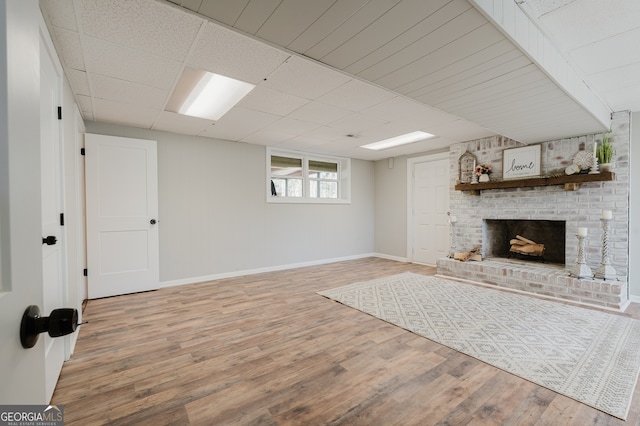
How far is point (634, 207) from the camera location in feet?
11.7

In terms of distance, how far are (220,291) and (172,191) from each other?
177cm

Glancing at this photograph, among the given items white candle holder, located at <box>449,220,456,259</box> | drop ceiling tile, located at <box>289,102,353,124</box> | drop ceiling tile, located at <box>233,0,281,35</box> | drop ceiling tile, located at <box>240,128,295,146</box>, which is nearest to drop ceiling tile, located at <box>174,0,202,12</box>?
drop ceiling tile, located at <box>233,0,281,35</box>

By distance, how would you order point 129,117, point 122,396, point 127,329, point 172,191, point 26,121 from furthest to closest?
point 172,191, point 129,117, point 127,329, point 122,396, point 26,121

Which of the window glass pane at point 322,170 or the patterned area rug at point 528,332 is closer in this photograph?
the patterned area rug at point 528,332

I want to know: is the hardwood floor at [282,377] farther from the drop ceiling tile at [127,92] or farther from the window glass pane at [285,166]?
the window glass pane at [285,166]

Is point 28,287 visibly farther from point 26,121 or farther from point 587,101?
point 587,101

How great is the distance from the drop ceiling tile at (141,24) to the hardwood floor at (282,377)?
7.95ft

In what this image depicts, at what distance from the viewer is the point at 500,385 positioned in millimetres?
1941

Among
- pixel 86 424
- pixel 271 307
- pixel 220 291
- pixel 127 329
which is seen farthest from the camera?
pixel 220 291

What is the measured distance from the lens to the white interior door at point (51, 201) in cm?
178

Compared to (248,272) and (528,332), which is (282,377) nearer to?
(528,332)

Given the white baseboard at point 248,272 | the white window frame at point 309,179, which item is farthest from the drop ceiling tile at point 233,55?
the white baseboard at point 248,272

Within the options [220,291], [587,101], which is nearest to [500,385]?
[587,101]

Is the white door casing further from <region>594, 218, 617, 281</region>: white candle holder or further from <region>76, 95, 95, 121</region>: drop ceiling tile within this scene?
<region>594, 218, 617, 281</region>: white candle holder
